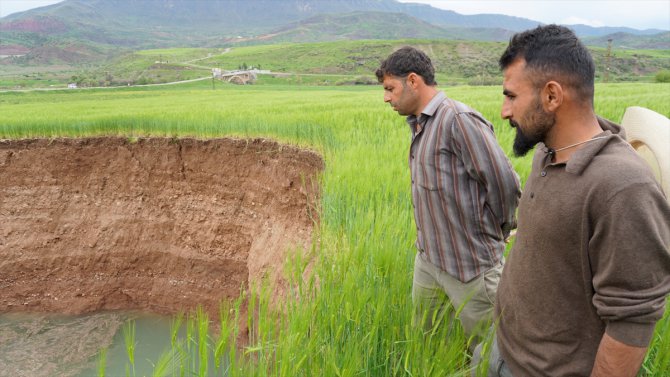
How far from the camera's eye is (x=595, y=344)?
125 cm

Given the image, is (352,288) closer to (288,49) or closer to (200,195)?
(200,195)

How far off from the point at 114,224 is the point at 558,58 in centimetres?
904

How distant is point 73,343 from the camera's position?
23.4ft

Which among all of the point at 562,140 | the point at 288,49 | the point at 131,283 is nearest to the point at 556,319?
the point at 562,140

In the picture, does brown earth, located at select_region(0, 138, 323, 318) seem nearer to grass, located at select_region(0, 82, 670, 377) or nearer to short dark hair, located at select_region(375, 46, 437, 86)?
grass, located at select_region(0, 82, 670, 377)

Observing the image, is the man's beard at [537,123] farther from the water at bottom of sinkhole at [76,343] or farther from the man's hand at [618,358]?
the water at bottom of sinkhole at [76,343]

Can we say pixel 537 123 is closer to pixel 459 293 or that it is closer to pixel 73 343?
pixel 459 293

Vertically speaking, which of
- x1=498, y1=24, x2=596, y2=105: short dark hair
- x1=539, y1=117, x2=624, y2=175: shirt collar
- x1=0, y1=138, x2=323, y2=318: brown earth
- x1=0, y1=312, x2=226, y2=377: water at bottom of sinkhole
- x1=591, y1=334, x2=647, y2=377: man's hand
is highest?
x1=498, y1=24, x2=596, y2=105: short dark hair

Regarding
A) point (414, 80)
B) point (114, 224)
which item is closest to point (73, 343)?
point (114, 224)

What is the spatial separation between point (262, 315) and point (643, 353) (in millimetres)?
1176

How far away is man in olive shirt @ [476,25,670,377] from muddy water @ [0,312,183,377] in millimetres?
5980

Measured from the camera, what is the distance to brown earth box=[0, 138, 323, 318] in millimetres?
8273

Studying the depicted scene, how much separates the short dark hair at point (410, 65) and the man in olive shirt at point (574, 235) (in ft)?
3.04

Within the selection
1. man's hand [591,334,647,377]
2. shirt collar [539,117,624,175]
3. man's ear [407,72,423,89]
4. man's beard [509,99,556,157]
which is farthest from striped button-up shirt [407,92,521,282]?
man's hand [591,334,647,377]
